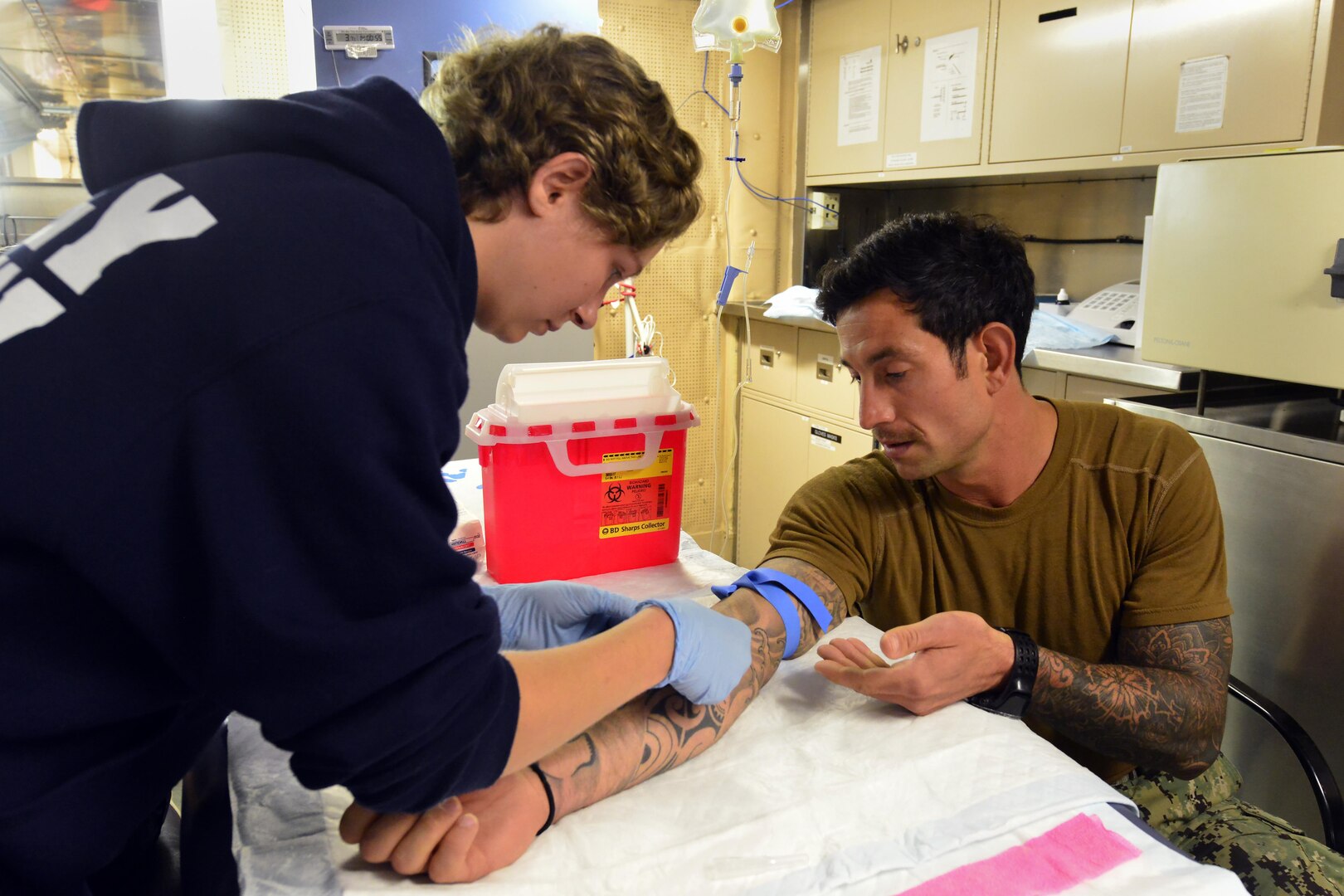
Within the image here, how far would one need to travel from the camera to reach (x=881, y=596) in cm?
133

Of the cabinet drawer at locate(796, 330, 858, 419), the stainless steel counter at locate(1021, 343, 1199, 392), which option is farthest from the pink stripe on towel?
the cabinet drawer at locate(796, 330, 858, 419)

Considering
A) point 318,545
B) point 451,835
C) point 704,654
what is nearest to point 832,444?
point 704,654

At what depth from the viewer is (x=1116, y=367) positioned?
2023 millimetres

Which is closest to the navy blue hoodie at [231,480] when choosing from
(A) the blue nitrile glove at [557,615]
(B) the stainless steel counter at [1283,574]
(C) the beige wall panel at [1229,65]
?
(A) the blue nitrile glove at [557,615]

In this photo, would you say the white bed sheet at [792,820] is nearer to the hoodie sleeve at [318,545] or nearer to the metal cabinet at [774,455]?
the hoodie sleeve at [318,545]

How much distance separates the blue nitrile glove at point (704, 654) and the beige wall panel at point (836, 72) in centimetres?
264

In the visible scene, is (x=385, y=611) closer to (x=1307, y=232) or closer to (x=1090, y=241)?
(x=1307, y=232)

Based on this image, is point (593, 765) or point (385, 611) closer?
point (385, 611)

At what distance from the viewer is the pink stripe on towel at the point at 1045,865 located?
0.70m

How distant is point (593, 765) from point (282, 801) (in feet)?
0.91

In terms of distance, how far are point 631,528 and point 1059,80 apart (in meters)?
1.99

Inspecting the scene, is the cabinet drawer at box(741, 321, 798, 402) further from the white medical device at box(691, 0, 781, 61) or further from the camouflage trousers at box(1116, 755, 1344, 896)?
the camouflage trousers at box(1116, 755, 1344, 896)

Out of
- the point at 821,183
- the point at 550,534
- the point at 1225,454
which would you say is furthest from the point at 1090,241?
the point at 550,534

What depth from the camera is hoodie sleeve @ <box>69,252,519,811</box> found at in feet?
1.70
